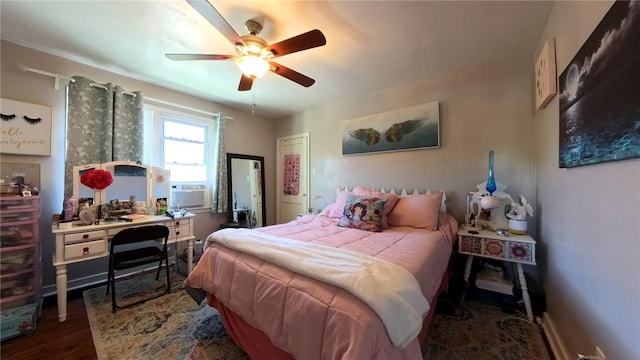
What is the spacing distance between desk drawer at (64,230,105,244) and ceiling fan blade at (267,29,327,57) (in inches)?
87.3

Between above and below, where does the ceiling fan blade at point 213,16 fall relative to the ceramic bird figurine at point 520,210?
above

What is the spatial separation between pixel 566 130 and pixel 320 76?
7.22 feet

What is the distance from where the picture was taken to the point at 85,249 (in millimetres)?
2000

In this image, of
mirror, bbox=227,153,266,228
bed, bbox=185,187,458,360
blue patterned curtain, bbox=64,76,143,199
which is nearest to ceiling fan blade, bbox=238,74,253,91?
bed, bbox=185,187,458,360

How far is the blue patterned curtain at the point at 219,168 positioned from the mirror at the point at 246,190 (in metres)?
0.16

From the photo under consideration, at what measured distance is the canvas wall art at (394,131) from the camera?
108 inches

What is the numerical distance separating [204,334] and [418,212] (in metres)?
2.14

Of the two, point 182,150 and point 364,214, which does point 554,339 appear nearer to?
point 364,214

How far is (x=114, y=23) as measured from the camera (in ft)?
6.00

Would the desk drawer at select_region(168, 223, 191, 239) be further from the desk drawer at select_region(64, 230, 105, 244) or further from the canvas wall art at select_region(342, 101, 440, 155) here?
the canvas wall art at select_region(342, 101, 440, 155)

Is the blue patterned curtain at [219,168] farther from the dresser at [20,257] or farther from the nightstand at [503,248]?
the nightstand at [503,248]

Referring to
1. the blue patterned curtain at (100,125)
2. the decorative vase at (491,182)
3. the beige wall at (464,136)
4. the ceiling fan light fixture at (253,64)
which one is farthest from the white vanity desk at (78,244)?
the decorative vase at (491,182)

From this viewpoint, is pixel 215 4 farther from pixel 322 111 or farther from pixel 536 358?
pixel 536 358

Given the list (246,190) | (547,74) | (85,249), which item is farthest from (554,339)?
(246,190)
